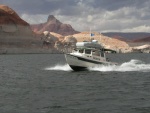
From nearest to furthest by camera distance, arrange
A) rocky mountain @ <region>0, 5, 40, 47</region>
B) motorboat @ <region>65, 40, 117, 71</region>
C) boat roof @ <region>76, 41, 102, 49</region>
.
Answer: motorboat @ <region>65, 40, 117, 71</region> → boat roof @ <region>76, 41, 102, 49</region> → rocky mountain @ <region>0, 5, 40, 47</region>

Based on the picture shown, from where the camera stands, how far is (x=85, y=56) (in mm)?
43062

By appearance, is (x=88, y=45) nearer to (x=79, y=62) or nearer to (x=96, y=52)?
(x=96, y=52)

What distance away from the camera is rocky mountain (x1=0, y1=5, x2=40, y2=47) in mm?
170625

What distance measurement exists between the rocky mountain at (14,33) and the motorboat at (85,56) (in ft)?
423

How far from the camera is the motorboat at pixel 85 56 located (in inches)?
1673

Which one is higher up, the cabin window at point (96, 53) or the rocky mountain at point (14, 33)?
the rocky mountain at point (14, 33)

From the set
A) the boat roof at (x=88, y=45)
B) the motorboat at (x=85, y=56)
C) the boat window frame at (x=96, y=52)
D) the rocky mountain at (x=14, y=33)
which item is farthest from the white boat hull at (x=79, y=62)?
the rocky mountain at (x=14, y=33)

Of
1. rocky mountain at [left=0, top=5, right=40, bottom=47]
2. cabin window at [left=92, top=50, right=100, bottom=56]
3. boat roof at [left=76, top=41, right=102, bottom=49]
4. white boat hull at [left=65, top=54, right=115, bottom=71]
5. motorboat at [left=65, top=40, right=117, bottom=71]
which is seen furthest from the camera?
rocky mountain at [left=0, top=5, right=40, bottom=47]

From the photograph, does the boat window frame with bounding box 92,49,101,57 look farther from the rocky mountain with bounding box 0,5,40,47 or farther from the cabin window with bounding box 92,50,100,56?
the rocky mountain with bounding box 0,5,40,47

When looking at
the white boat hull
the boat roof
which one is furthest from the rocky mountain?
the white boat hull

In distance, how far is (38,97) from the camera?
2419 centimetres

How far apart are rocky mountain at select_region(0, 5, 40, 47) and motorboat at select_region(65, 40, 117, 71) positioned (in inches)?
5079

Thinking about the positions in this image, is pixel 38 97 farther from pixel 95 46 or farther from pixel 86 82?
pixel 95 46

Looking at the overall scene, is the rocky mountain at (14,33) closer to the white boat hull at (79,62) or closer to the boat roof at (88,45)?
the boat roof at (88,45)
